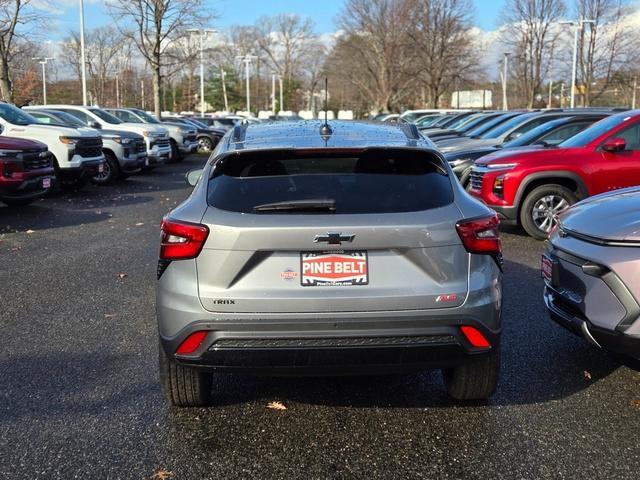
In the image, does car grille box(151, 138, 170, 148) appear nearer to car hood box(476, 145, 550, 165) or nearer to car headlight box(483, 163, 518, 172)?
car hood box(476, 145, 550, 165)

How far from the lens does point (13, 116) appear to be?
13.3 meters

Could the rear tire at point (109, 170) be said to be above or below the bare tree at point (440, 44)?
below

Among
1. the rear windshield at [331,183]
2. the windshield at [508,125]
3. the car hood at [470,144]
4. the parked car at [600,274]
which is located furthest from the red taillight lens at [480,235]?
the windshield at [508,125]

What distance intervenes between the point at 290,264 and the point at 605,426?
1924mm

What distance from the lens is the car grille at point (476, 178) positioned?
9255 millimetres

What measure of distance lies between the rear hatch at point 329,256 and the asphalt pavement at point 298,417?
75 centimetres

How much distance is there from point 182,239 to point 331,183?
0.79 m

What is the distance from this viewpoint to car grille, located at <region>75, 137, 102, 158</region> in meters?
13.4

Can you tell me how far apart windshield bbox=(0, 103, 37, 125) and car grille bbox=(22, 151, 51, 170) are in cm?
239

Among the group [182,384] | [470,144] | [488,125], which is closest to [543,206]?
[470,144]

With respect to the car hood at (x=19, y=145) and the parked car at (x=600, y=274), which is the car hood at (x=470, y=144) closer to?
the car hood at (x=19, y=145)

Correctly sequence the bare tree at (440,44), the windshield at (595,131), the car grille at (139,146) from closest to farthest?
the windshield at (595,131) → the car grille at (139,146) → the bare tree at (440,44)

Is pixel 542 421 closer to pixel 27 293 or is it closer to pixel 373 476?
pixel 373 476

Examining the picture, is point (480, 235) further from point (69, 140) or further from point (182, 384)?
point (69, 140)
